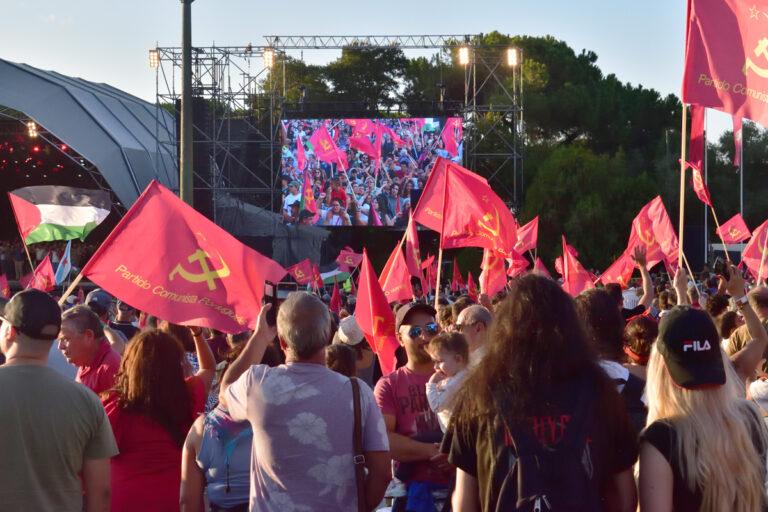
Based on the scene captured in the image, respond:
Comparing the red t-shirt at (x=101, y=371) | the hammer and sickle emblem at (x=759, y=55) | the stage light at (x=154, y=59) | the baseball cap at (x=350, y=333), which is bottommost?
the baseball cap at (x=350, y=333)

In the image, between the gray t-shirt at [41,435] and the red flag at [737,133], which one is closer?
the gray t-shirt at [41,435]

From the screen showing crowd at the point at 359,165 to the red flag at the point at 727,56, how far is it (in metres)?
26.2

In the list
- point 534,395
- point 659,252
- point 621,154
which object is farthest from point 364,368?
point 621,154

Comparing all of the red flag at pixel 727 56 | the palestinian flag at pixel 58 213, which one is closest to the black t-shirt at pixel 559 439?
the red flag at pixel 727 56

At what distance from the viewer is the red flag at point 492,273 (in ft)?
40.4

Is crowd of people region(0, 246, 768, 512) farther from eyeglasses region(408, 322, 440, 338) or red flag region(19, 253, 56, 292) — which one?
red flag region(19, 253, 56, 292)

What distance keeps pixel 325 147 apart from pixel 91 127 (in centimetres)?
724

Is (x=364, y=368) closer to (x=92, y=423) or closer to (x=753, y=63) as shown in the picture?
(x=753, y=63)

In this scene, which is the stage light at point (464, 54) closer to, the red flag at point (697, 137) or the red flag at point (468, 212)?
the red flag at point (468, 212)

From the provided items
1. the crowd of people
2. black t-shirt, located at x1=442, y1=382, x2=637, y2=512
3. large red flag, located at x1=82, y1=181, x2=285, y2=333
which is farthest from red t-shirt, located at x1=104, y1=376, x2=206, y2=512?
black t-shirt, located at x1=442, y1=382, x2=637, y2=512

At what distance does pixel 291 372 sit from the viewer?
4.03 meters

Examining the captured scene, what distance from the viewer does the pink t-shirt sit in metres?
5.03

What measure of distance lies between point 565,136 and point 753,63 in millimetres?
43644

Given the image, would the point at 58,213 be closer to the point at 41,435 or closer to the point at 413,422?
the point at 413,422
